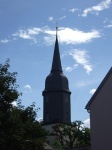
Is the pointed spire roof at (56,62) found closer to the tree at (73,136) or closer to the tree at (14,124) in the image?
the tree at (73,136)

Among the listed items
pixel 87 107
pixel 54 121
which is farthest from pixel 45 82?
pixel 87 107

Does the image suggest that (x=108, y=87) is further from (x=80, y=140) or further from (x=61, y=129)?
(x=61, y=129)

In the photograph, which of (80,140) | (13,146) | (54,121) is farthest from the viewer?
(54,121)

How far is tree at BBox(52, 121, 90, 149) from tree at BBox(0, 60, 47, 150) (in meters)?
44.2

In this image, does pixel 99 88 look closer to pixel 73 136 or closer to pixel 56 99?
pixel 73 136

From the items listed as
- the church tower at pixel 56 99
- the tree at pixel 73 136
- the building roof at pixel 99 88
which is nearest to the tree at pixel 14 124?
the building roof at pixel 99 88

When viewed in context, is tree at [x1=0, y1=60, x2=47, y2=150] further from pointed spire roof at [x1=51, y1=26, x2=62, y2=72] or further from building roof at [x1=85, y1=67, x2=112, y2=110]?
pointed spire roof at [x1=51, y1=26, x2=62, y2=72]

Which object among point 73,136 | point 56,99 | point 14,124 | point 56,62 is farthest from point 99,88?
point 56,62

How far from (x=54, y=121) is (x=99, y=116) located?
59.4m

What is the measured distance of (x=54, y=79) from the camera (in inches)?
3484

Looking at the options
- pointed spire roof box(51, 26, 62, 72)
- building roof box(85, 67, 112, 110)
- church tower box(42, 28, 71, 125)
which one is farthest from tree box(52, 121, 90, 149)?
building roof box(85, 67, 112, 110)

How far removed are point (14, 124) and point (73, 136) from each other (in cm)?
5034

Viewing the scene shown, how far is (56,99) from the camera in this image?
281ft

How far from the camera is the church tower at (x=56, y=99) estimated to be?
8544 cm
